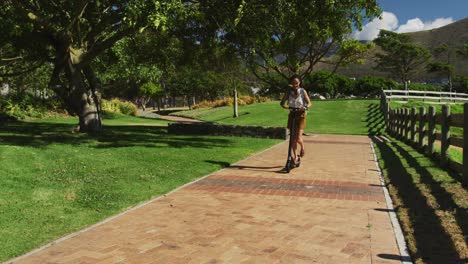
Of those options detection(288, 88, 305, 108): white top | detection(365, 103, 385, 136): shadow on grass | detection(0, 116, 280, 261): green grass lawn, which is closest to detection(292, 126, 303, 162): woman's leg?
detection(288, 88, 305, 108): white top

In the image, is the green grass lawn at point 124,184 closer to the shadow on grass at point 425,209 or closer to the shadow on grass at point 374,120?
the shadow on grass at point 425,209

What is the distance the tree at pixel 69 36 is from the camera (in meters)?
12.4

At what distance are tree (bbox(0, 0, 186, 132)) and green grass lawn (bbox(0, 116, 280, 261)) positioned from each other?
223 cm

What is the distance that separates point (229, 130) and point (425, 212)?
12.1 metres

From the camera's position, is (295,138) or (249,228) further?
(295,138)

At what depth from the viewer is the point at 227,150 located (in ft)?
40.3

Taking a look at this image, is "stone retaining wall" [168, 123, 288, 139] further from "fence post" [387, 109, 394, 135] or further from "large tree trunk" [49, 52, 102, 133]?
"fence post" [387, 109, 394, 135]

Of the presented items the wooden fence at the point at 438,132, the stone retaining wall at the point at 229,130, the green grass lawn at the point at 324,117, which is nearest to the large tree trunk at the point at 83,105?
the stone retaining wall at the point at 229,130

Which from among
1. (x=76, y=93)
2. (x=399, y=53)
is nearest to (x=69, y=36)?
(x=76, y=93)

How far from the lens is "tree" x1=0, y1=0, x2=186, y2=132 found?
40.6ft

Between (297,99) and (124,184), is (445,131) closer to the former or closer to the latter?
(297,99)

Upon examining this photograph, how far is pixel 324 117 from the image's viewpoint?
2709 cm

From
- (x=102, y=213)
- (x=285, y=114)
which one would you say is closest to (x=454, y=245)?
(x=102, y=213)

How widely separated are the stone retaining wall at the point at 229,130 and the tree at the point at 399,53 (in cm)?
5342
